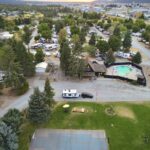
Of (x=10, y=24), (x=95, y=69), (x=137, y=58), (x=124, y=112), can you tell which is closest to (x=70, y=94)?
(x=124, y=112)

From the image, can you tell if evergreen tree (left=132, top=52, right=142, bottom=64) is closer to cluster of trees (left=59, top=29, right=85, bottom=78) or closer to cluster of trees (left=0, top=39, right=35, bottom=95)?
cluster of trees (left=59, top=29, right=85, bottom=78)

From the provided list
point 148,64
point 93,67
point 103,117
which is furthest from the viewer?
point 148,64

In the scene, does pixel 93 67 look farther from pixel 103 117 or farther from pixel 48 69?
pixel 103 117

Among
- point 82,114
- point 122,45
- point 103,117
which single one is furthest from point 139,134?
point 122,45

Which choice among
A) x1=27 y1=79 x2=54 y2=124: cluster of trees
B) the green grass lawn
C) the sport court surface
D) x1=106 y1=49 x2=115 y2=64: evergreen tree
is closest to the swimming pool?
x1=106 y1=49 x2=115 y2=64: evergreen tree

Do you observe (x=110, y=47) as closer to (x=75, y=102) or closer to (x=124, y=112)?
(x=75, y=102)

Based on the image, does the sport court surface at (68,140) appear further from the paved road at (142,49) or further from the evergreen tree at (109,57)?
the paved road at (142,49)
